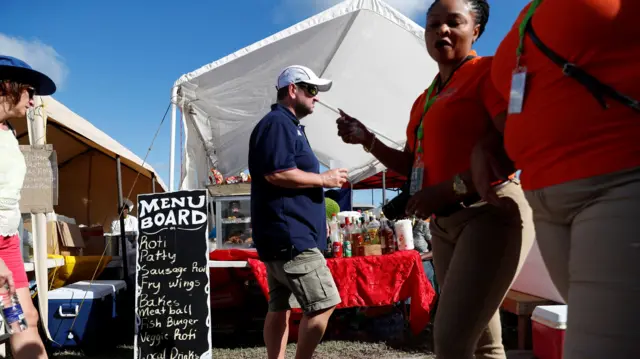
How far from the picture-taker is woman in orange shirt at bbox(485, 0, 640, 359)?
816 millimetres

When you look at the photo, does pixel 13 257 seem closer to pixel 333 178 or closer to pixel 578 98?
pixel 333 178

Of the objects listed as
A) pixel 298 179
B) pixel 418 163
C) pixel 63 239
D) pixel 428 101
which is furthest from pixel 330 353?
pixel 63 239

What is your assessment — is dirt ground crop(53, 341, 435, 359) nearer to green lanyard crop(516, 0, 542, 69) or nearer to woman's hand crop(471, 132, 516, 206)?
woman's hand crop(471, 132, 516, 206)

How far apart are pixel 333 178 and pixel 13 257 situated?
5.29 ft

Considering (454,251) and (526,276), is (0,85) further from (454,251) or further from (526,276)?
(526,276)

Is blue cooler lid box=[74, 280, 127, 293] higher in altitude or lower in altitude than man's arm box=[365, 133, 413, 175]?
lower

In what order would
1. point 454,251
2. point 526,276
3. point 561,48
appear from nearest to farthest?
point 561,48, point 454,251, point 526,276

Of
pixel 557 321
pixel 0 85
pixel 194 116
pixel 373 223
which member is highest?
pixel 194 116

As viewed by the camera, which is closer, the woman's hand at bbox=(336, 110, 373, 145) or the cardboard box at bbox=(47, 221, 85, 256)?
the woman's hand at bbox=(336, 110, 373, 145)

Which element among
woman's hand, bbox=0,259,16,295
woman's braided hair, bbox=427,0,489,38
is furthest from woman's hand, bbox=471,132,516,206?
woman's hand, bbox=0,259,16,295

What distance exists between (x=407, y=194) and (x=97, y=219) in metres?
8.66

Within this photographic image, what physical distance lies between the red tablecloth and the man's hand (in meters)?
1.40

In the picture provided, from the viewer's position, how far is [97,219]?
906 cm

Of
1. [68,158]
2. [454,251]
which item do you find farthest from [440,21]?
[68,158]
